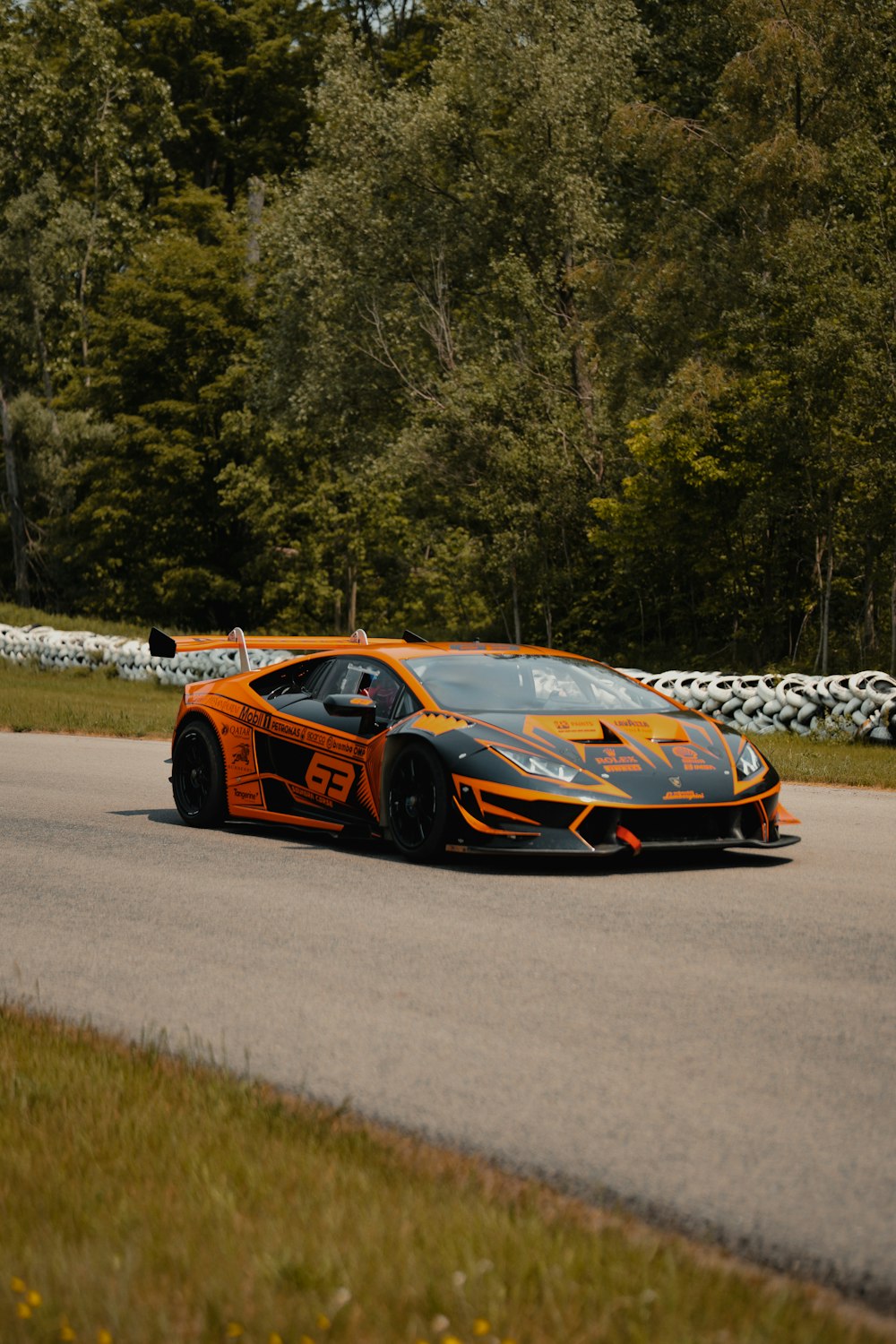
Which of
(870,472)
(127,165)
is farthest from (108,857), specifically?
(127,165)

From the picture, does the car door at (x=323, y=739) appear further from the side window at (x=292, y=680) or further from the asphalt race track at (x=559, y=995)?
the asphalt race track at (x=559, y=995)

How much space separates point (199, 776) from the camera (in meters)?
11.6

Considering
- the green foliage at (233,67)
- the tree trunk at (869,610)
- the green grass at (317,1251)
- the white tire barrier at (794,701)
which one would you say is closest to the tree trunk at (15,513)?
the green foliage at (233,67)

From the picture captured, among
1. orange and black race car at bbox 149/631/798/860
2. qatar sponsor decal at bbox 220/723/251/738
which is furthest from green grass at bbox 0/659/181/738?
orange and black race car at bbox 149/631/798/860

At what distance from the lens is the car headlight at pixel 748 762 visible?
9.53 m

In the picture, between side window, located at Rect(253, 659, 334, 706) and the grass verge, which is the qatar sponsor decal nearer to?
side window, located at Rect(253, 659, 334, 706)

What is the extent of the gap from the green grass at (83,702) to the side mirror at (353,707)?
439 inches

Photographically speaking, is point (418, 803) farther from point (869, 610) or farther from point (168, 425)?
point (168, 425)

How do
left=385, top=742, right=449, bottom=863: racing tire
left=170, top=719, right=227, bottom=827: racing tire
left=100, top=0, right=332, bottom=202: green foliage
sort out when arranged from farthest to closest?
left=100, top=0, right=332, bottom=202: green foliage → left=170, top=719, right=227, bottom=827: racing tire → left=385, top=742, right=449, bottom=863: racing tire

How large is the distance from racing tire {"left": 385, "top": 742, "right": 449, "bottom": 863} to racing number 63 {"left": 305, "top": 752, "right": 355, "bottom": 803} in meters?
0.46

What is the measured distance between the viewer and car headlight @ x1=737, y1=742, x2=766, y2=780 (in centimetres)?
953

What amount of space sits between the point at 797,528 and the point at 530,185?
10.9 meters

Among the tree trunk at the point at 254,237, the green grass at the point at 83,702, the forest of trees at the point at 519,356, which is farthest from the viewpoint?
the tree trunk at the point at 254,237

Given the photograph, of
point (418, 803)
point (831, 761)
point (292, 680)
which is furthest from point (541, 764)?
→ point (831, 761)
